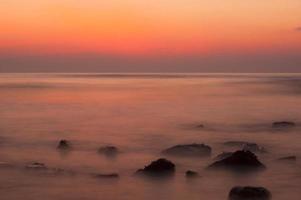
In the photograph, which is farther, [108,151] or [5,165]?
[108,151]

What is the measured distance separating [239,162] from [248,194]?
3.17m

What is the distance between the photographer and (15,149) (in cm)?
1814

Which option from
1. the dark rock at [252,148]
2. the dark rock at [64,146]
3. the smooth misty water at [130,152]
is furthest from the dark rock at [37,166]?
the dark rock at [252,148]

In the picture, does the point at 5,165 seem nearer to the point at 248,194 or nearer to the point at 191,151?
the point at 191,151

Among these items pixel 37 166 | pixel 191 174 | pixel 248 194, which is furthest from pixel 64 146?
pixel 248 194

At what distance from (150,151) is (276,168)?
16.7ft

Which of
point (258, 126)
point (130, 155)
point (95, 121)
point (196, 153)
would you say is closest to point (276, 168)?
point (196, 153)

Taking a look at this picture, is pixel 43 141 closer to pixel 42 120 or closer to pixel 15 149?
pixel 15 149

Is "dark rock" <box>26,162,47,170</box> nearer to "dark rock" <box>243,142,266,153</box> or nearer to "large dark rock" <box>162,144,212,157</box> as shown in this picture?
"large dark rock" <box>162,144,212,157</box>

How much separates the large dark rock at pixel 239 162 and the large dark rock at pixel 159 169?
1235 mm

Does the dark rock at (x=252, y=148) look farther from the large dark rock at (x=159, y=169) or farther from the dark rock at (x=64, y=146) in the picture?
the dark rock at (x=64, y=146)

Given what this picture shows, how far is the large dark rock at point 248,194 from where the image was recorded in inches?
410

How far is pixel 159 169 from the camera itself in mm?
13109

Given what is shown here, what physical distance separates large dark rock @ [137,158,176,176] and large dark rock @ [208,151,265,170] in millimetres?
1235
